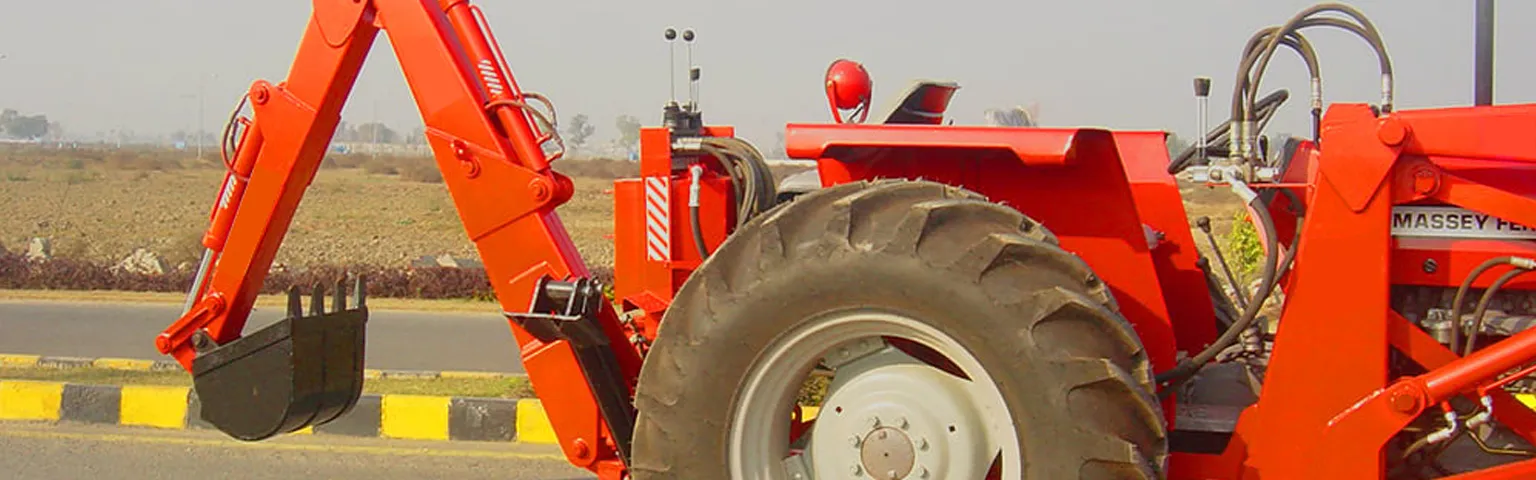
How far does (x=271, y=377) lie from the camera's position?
437cm

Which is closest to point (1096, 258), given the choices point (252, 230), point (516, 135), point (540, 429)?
point (516, 135)

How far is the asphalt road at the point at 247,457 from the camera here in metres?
5.93

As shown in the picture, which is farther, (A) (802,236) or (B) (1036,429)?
(A) (802,236)

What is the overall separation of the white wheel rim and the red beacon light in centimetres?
264

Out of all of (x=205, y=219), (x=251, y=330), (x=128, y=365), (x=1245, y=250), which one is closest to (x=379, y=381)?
(x=128, y=365)

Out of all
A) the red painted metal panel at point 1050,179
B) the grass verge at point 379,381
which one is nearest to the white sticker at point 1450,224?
the red painted metal panel at point 1050,179

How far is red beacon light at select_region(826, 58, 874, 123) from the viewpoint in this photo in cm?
595

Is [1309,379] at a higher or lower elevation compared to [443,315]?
higher

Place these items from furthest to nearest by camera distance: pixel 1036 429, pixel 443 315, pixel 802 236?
pixel 443 315 → pixel 802 236 → pixel 1036 429

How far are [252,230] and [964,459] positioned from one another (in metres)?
2.52

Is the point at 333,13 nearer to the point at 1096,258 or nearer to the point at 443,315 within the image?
the point at 1096,258

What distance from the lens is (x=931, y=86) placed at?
17.9 feet

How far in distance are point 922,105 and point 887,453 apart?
2.42 meters

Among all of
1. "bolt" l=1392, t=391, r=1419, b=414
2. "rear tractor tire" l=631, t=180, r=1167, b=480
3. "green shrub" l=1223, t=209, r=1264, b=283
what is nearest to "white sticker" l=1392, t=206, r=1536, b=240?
"bolt" l=1392, t=391, r=1419, b=414
